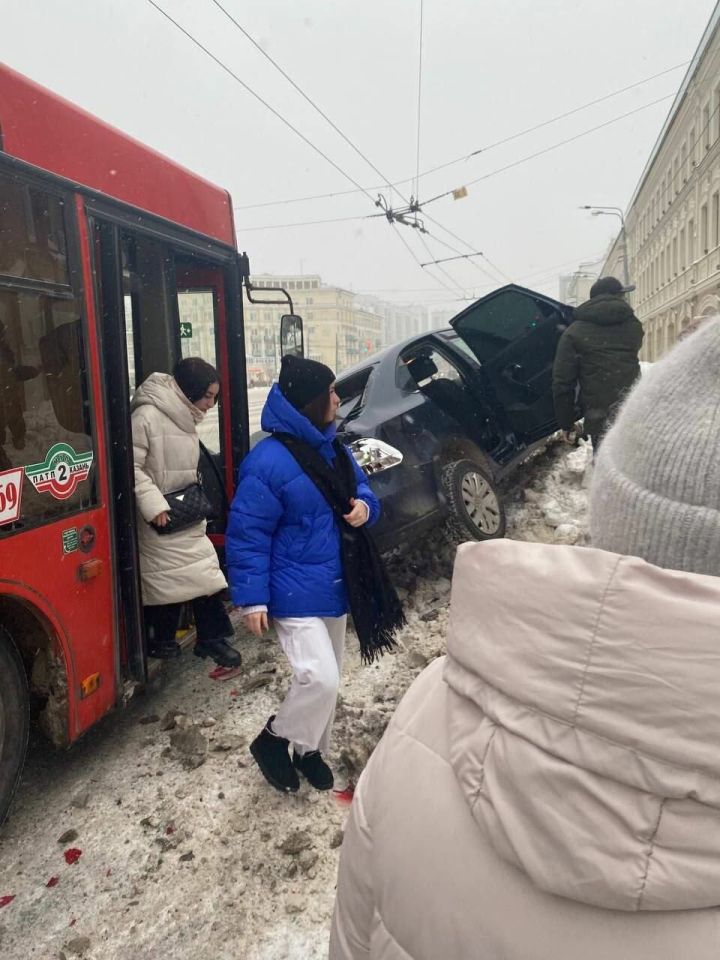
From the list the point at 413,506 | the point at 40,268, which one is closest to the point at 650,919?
the point at 40,268

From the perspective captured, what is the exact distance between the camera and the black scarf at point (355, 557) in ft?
10.0

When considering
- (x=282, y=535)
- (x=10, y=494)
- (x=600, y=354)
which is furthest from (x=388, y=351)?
(x=10, y=494)

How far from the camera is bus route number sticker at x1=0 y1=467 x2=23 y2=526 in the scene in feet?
8.67

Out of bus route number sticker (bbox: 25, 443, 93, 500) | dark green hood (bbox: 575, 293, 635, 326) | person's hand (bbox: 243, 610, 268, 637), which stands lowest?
person's hand (bbox: 243, 610, 268, 637)

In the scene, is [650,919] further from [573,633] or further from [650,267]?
[650,267]

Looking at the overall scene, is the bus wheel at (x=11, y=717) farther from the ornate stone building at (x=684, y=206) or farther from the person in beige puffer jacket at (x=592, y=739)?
the ornate stone building at (x=684, y=206)

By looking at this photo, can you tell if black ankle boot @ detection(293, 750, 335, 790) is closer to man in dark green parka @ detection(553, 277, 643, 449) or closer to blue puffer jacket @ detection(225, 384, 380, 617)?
blue puffer jacket @ detection(225, 384, 380, 617)

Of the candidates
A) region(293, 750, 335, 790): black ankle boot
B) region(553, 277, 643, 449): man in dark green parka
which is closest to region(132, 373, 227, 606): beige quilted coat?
region(293, 750, 335, 790): black ankle boot

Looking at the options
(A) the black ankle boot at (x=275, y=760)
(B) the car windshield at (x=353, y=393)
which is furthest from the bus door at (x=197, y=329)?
(A) the black ankle boot at (x=275, y=760)

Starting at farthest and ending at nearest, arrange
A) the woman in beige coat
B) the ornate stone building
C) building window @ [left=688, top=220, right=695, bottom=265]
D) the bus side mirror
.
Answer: building window @ [left=688, top=220, right=695, bottom=265] < the ornate stone building < the bus side mirror < the woman in beige coat

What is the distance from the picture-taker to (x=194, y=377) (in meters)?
4.02

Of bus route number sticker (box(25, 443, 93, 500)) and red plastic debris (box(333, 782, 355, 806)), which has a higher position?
bus route number sticker (box(25, 443, 93, 500))

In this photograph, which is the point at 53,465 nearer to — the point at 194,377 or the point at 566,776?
the point at 194,377

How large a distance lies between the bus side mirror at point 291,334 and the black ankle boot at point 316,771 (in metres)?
2.84
